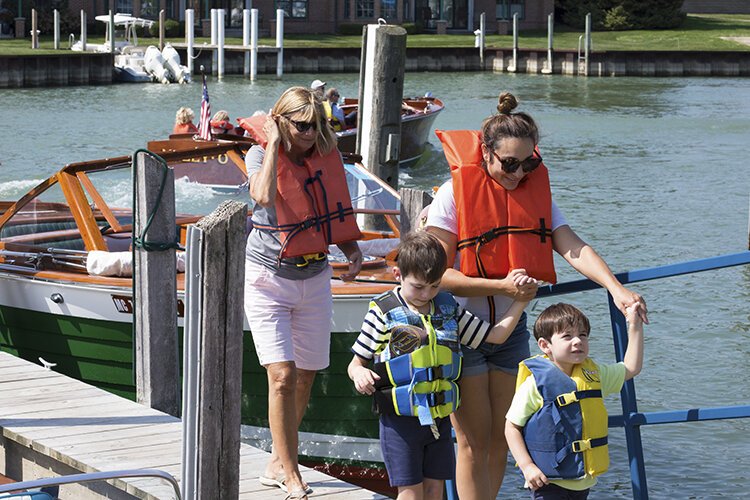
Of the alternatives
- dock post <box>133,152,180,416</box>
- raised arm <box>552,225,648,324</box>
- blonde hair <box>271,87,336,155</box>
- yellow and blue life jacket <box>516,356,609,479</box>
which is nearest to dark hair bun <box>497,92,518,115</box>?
raised arm <box>552,225,648,324</box>

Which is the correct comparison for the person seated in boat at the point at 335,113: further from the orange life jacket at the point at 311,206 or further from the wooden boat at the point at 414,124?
the orange life jacket at the point at 311,206

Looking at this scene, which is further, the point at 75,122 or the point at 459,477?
the point at 75,122

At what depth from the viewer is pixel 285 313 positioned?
18.0 ft

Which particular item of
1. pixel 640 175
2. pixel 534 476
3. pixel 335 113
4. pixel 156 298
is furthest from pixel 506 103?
pixel 640 175

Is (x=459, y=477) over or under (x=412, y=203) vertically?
under

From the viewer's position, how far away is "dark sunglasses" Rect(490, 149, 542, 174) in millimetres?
4820

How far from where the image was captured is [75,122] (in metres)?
33.2

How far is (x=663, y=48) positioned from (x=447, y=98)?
1973 cm

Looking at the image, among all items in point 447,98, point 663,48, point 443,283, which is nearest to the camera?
point 443,283

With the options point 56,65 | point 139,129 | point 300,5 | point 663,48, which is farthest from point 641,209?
point 300,5

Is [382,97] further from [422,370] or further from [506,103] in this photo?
[422,370]

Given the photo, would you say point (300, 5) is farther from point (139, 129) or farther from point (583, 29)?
point (139, 129)

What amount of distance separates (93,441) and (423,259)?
8.23 feet

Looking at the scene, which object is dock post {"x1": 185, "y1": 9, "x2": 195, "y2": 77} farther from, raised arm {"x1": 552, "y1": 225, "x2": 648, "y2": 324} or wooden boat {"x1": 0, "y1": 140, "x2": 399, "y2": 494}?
raised arm {"x1": 552, "y1": 225, "x2": 648, "y2": 324}
